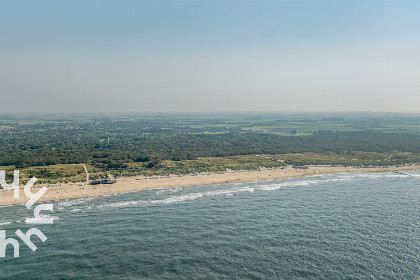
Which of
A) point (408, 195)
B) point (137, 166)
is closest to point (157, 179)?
point (137, 166)

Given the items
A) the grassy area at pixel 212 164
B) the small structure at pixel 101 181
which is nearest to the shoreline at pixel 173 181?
the small structure at pixel 101 181

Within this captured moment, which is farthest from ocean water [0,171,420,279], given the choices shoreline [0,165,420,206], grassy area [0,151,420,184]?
grassy area [0,151,420,184]

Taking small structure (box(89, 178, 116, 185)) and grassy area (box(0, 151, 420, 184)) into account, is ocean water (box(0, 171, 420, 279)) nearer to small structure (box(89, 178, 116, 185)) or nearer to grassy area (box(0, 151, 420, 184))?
small structure (box(89, 178, 116, 185))

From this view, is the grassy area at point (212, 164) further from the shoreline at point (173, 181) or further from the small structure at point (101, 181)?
the small structure at point (101, 181)

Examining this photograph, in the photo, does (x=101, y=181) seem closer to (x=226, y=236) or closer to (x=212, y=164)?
(x=212, y=164)

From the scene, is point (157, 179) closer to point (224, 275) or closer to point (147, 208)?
point (147, 208)

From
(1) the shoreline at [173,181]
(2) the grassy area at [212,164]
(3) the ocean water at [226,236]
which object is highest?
(2) the grassy area at [212,164]
